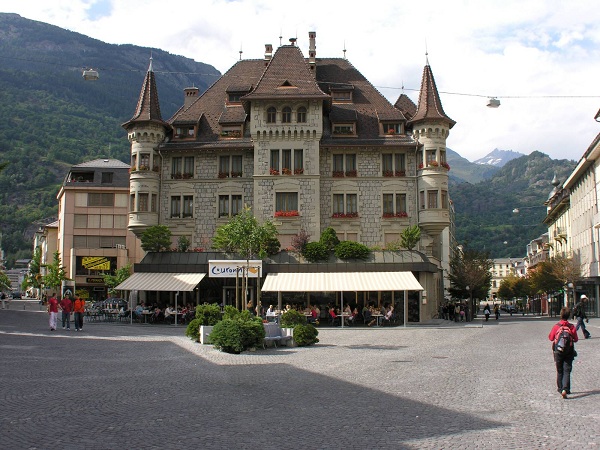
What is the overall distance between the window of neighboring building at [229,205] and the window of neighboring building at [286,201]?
3.23m

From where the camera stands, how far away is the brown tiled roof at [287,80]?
161ft

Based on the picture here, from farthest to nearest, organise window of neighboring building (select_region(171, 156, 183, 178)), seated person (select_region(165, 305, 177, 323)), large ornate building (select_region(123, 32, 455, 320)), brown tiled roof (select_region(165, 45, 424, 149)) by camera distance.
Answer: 1. window of neighboring building (select_region(171, 156, 183, 178))
2. brown tiled roof (select_region(165, 45, 424, 149))
3. large ornate building (select_region(123, 32, 455, 320))
4. seated person (select_region(165, 305, 177, 323))

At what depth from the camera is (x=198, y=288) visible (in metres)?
47.7

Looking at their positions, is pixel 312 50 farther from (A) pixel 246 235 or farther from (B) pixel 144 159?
(A) pixel 246 235

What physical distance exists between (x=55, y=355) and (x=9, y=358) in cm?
155

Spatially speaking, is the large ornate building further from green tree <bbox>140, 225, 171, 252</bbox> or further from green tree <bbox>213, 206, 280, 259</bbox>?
green tree <bbox>213, 206, 280, 259</bbox>

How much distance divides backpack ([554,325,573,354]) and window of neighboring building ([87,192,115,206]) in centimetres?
6516

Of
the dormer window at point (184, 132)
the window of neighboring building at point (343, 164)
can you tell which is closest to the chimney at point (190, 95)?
the dormer window at point (184, 132)

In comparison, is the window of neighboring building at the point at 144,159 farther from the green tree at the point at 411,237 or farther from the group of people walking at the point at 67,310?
the green tree at the point at 411,237

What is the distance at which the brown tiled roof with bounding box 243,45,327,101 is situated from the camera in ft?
161

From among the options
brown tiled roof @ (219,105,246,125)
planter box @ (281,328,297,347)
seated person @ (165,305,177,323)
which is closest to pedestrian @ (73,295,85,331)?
seated person @ (165,305,177,323)

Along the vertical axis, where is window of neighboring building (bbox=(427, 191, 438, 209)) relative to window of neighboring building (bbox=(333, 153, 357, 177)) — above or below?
below

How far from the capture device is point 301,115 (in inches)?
1956

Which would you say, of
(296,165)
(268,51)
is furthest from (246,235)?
(268,51)
